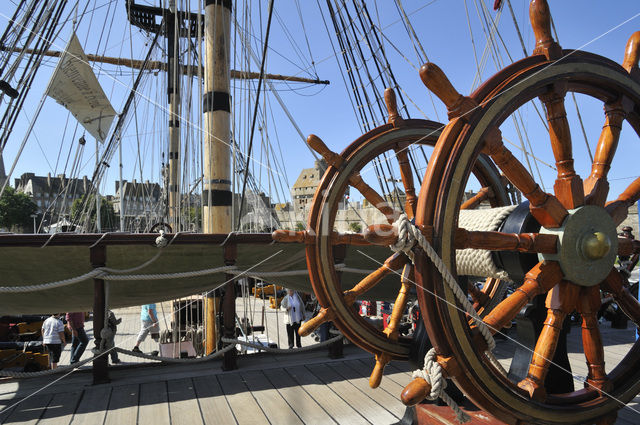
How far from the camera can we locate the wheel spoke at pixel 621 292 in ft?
5.92

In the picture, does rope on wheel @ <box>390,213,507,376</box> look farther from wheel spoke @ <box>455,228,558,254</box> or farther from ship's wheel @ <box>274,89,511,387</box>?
ship's wheel @ <box>274,89,511,387</box>

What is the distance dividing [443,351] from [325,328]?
13.0 ft

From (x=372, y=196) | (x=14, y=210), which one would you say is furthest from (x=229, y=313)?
(x=14, y=210)

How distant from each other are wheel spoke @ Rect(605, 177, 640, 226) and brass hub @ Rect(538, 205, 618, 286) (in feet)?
0.66

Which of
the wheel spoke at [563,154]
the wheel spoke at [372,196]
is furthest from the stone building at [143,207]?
the wheel spoke at [563,154]

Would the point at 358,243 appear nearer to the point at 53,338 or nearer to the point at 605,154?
the point at 605,154

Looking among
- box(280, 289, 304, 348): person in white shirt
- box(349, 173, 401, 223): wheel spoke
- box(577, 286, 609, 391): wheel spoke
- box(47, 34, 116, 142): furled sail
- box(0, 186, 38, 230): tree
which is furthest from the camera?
box(0, 186, 38, 230): tree

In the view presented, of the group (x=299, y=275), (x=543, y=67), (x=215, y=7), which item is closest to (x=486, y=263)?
(x=543, y=67)

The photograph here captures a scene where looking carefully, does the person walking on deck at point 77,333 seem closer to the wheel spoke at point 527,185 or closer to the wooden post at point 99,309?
the wooden post at point 99,309

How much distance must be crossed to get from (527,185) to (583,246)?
34 cm

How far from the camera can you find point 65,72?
691 centimetres

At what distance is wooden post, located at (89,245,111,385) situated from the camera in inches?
125

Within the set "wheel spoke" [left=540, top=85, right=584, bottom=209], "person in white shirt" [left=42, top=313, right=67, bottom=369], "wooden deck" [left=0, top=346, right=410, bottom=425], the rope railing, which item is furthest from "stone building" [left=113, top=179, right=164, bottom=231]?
"wheel spoke" [left=540, top=85, right=584, bottom=209]

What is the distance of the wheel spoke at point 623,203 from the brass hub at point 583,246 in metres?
0.20
